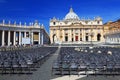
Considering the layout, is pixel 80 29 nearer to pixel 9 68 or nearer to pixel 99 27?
pixel 99 27

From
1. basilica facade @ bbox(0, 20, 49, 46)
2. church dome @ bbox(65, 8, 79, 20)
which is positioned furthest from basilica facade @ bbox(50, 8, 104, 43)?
basilica facade @ bbox(0, 20, 49, 46)

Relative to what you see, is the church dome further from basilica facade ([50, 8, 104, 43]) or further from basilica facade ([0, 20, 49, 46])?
basilica facade ([0, 20, 49, 46])

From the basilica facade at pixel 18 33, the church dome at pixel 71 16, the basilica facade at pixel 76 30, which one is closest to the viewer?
the basilica facade at pixel 18 33

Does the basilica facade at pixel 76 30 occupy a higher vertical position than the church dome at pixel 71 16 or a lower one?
lower

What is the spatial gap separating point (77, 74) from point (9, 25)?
77718mm

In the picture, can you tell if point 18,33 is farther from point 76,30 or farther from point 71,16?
point 71,16

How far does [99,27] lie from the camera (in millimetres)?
150500

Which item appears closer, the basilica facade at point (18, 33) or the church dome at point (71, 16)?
the basilica facade at point (18, 33)

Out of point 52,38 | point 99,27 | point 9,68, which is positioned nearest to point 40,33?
point 52,38

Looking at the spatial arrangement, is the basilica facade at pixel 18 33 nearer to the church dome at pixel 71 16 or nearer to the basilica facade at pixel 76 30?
the basilica facade at pixel 76 30

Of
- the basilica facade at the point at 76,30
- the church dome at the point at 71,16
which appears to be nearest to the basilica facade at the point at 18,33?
the basilica facade at the point at 76,30

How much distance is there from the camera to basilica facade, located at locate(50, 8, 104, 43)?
149m

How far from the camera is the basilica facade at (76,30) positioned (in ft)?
489

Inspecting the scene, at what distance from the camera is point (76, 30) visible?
15012cm
